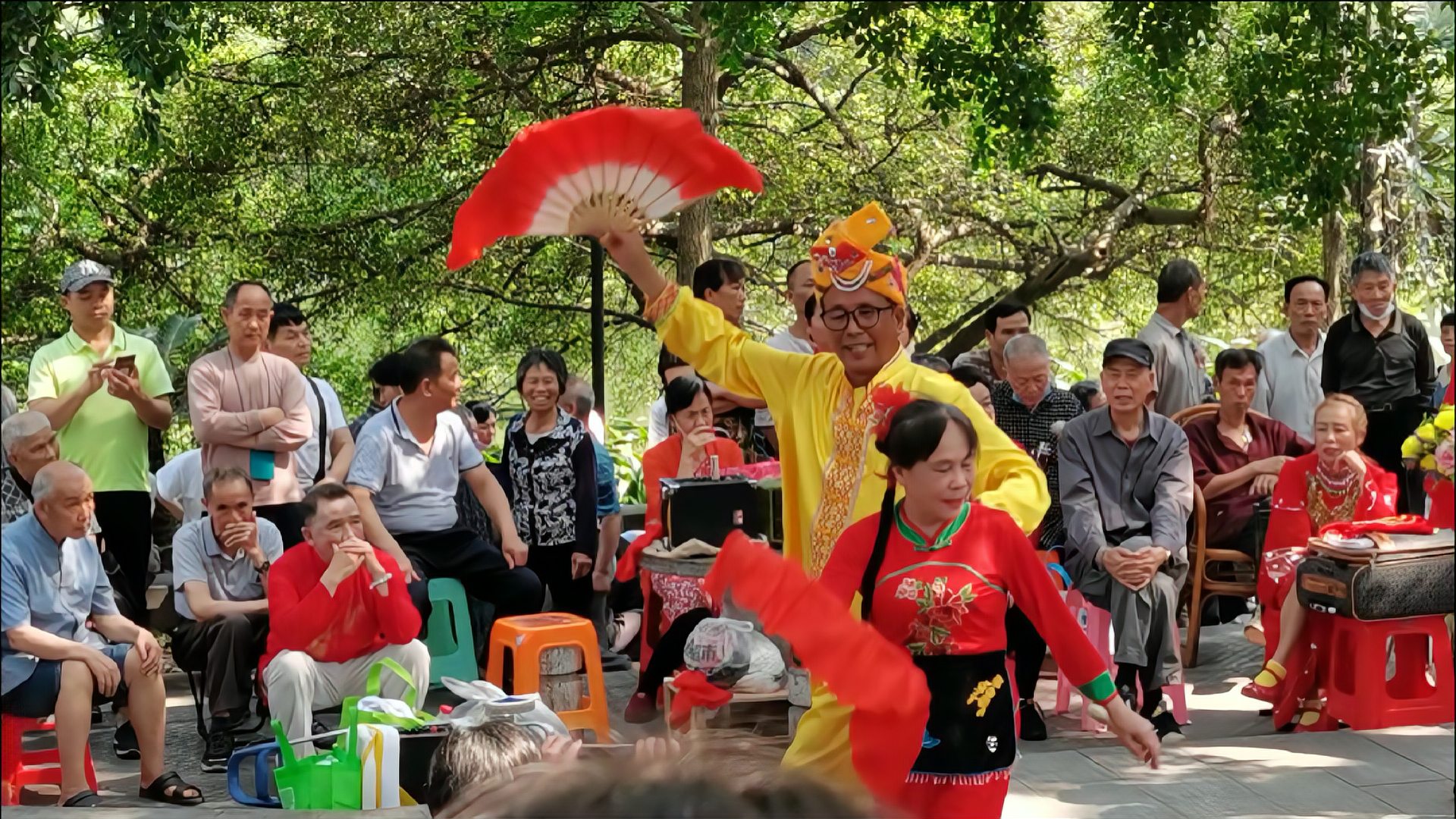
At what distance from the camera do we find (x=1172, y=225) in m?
16.3

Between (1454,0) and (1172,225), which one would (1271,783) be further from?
(1172,225)

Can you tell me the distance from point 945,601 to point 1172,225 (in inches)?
534

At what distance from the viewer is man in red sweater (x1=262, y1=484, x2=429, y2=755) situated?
578 cm

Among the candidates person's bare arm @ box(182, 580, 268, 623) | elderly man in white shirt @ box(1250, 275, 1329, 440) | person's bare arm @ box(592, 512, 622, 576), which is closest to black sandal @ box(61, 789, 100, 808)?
person's bare arm @ box(182, 580, 268, 623)

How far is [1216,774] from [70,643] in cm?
376

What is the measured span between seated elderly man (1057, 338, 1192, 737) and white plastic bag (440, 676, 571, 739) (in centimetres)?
232

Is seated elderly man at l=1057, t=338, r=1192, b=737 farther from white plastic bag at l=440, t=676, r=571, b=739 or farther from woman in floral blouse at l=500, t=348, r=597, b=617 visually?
white plastic bag at l=440, t=676, r=571, b=739

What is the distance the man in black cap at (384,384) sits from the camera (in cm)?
743

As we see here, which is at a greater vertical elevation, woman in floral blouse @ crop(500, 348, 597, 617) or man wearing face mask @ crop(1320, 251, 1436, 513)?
man wearing face mask @ crop(1320, 251, 1436, 513)

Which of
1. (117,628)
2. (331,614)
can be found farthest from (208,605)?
(331,614)

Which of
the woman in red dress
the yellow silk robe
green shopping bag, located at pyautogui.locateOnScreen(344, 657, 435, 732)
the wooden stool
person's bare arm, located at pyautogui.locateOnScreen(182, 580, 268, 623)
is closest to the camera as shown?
the yellow silk robe

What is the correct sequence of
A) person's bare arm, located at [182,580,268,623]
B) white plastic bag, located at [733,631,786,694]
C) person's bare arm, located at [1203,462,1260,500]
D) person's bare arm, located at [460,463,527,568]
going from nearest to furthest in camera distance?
1. white plastic bag, located at [733,631,786,694]
2. person's bare arm, located at [182,580,268,623]
3. person's bare arm, located at [460,463,527,568]
4. person's bare arm, located at [1203,462,1260,500]

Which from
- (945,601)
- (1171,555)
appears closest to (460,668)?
(1171,555)

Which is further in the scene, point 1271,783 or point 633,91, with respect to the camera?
point 633,91
